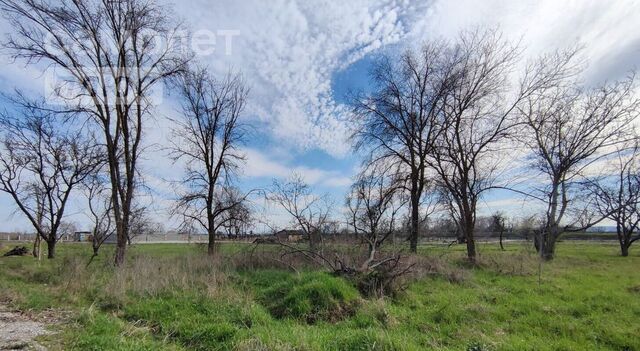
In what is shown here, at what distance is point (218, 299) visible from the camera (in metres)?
8.38

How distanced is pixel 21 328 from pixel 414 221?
54.7 feet

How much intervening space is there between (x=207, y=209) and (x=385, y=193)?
1125 centimetres

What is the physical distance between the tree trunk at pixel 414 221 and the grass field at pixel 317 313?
539 centimetres

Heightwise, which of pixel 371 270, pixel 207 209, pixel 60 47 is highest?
pixel 60 47

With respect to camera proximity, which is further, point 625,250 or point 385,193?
point 625,250

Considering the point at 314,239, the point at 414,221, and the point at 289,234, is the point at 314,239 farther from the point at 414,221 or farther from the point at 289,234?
the point at 414,221

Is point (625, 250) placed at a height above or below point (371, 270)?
below

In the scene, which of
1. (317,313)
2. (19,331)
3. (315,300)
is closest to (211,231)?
(315,300)

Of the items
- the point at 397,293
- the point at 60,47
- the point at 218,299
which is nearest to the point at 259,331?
the point at 218,299

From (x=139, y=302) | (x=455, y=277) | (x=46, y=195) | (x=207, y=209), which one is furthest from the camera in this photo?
(x=46, y=195)

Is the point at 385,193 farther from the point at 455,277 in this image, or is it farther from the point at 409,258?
the point at 455,277

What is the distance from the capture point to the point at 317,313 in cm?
776

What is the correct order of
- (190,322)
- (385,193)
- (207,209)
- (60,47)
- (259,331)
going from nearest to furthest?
(259,331) → (190,322) → (60,47) → (385,193) → (207,209)

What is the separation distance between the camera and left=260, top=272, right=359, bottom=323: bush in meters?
7.77
